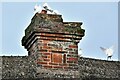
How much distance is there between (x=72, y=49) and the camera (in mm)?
10586

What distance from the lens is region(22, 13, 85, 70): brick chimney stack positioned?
33.9 feet

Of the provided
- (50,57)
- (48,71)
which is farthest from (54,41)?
(48,71)

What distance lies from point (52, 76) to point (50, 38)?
94 centimetres

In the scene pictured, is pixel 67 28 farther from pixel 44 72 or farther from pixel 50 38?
pixel 44 72

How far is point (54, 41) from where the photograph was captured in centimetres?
1045

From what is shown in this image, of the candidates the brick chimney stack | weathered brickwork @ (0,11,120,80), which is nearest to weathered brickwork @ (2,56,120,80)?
weathered brickwork @ (0,11,120,80)

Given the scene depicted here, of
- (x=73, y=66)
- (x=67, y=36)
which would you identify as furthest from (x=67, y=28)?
(x=73, y=66)

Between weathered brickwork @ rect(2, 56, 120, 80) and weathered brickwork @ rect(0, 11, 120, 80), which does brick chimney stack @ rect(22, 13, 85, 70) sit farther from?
weathered brickwork @ rect(2, 56, 120, 80)

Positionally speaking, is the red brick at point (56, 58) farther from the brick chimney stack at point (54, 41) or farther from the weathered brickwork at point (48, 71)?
the weathered brickwork at point (48, 71)

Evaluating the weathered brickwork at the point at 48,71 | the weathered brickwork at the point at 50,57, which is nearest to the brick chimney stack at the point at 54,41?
the weathered brickwork at the point at 50,57

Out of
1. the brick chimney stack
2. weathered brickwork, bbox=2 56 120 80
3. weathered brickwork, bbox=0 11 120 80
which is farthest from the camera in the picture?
the brick chimney stack

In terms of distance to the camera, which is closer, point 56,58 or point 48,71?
point 48,71

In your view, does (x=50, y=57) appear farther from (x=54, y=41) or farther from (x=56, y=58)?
(x=54, y=41)

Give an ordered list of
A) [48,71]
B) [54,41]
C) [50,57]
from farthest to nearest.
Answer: [54,41]
[50,57]
[48,71]
